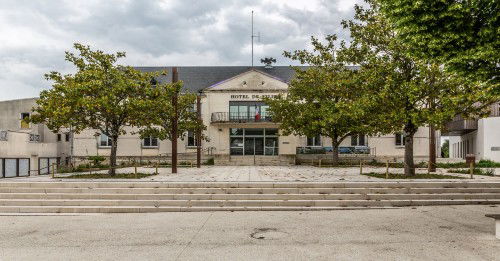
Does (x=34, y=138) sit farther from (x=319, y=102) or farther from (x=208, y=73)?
(x=319, y=102)

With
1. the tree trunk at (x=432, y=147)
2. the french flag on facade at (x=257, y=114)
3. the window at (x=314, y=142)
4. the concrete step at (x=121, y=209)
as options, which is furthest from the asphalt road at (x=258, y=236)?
the window at (x=314, y=142)

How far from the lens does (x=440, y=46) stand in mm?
9266

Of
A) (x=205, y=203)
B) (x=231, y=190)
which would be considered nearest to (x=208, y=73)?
(x=231, y=190)

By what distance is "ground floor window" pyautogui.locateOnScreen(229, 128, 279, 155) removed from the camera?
3719 centimetres

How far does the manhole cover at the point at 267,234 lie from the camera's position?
29.6 ft

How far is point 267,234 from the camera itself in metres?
9.25

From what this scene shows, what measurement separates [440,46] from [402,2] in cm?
155

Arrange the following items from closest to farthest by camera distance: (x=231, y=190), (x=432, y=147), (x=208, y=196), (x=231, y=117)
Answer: (x=208, y=196), (x=231, y=190), (x=432, y=147), (x=231, y=117)

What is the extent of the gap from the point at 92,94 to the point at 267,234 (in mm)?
13672

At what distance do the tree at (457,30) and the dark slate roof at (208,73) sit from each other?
3007cm

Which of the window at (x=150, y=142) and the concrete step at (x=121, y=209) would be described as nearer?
the concrete step at (x=121, y=209)

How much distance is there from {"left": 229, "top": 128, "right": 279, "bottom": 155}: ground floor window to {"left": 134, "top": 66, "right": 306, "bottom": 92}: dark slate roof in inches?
257

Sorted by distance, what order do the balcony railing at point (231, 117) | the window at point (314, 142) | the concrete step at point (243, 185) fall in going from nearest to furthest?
the concrete step at point (243, 185) < the balcony railing at point (231, 117) < the window at point (314, 142)

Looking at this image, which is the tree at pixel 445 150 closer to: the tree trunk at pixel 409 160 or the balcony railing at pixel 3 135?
the tree trunk at pixel 409 160
